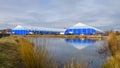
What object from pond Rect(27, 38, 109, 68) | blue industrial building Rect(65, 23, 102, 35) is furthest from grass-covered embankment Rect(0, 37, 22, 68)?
blue industrial building Rect(65, 23, 102, 35)

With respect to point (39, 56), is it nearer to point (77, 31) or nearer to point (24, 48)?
point (24, 48)

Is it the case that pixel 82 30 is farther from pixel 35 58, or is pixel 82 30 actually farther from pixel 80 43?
pixel 35 58

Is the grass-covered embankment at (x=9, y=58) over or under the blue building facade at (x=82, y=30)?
under

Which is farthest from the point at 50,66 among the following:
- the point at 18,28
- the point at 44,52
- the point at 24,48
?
the point at 18,28

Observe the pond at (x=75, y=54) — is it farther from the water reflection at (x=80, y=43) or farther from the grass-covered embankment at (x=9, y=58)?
the water reflection at (x=80, y=43)

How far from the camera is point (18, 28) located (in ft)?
220

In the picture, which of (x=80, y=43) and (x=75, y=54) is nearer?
(x=75, y=54)

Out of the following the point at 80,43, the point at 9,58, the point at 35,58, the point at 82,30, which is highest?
the point at 82,30

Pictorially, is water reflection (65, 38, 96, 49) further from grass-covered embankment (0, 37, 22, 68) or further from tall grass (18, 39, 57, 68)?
tall grass (18, 39, 57, 68)

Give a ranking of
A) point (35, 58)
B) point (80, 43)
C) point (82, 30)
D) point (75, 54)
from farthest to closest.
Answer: point (82, 30)
point (80, 43)
point (75, 54)
point (35, 58)

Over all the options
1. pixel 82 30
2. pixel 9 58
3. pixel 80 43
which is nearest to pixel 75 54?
pixel 9 58

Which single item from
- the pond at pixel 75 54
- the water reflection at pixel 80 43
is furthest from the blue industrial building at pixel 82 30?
the pond at pixel 75 54

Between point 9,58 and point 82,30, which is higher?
point 82,30

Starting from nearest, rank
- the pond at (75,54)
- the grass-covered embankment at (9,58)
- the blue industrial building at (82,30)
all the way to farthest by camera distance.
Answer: the pond at (75,54), the grass-covered embankment at (9,58), the blue industrial building at (82,30)
